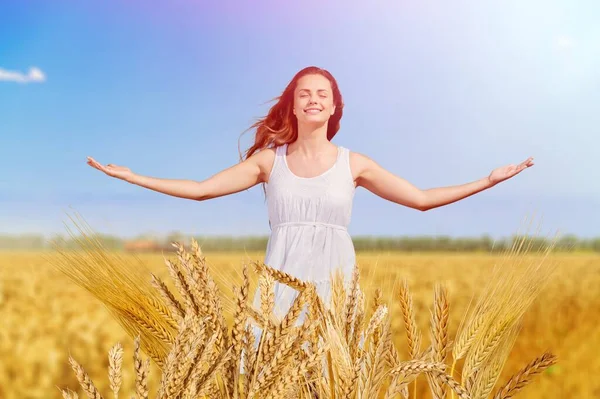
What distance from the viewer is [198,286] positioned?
0.97 metres

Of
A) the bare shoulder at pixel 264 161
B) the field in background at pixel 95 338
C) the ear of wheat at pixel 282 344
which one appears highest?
the bare shoulder at pixel 264 161

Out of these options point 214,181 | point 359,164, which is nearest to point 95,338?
point 214,181

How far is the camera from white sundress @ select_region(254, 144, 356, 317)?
8.12 feet

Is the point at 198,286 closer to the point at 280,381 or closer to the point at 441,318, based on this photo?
the point at 280,381

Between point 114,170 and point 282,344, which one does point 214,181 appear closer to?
point 114,170

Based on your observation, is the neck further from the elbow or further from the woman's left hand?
the woman's left hand

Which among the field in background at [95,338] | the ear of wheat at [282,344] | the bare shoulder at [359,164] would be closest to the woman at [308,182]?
the bare shoulder at [359,164]

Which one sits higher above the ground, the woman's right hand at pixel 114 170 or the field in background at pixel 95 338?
the woman's right hand at pixel 114 170

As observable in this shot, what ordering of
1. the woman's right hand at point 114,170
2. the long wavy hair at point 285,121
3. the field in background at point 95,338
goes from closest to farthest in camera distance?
the woman's right hand at point 114,170
the long wavy hair at point 285,121
the field in background at point 95,338

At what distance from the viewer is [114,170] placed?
2.43 m

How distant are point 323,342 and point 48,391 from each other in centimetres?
240

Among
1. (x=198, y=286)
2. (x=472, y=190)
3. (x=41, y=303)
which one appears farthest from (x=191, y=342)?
(x=41, y=303)

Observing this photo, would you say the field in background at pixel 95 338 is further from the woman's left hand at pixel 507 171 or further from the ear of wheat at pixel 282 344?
the ear of wheat at pixel 282 344

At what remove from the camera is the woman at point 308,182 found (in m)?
2.49
